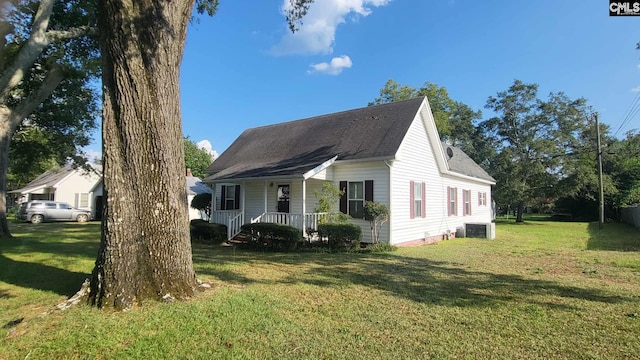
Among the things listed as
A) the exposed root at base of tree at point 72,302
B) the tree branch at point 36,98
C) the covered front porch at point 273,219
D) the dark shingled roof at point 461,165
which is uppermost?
the tree branch at point 36,98

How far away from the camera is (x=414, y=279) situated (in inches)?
277

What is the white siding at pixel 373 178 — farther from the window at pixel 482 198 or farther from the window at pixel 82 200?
the window at pixel 82 200

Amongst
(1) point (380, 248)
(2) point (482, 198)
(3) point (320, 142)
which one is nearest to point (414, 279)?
(1) point (380, 248)

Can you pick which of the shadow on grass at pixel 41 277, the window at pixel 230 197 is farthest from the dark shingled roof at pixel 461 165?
the shadow on grass at pixel 41 277

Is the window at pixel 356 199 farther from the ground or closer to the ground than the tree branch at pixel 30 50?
closer to the ground

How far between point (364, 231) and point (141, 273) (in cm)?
876

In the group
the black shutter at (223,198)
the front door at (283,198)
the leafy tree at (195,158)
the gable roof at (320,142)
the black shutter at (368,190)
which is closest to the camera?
the black shutter at (368,190)

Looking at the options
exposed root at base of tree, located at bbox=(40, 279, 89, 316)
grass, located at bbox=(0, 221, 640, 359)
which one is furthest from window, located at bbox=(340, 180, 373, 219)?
exposed root at base of tree, located at bbox=(40, 279, 89, 316)

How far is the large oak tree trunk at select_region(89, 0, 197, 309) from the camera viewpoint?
4961mm

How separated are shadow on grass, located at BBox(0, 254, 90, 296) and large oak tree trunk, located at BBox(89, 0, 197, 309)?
1.62 m

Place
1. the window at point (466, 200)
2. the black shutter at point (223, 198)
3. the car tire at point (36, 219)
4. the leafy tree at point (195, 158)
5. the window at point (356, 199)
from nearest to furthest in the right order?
1. the window at point (356, 199)
2. the black shutter at point (223, 198)
3. the window at point (466, 200)
4. the car tire at point (36, 219)
5. the leafy tree at point (195, 158)

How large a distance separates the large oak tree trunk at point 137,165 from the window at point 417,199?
10007mm

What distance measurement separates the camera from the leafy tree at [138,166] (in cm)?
496

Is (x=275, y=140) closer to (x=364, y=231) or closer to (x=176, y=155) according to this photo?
(x=364, y=231)
